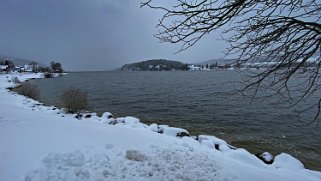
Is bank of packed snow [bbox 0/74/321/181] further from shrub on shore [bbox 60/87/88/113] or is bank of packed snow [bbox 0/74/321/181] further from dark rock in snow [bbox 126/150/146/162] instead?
shrub on shore [bbox 60/87/88/113]

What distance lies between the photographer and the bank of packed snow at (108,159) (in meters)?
5.99

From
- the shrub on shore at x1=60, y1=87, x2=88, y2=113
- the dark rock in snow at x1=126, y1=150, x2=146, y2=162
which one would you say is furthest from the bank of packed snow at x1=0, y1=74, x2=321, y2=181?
the shrub on shore at x1=60, y1=87, x2=88, y2=113

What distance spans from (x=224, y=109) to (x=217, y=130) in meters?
7.47

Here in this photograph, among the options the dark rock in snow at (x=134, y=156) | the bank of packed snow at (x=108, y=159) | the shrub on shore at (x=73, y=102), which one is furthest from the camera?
the shrub on shore at (x=73, y=102)

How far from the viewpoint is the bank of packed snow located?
599 cm

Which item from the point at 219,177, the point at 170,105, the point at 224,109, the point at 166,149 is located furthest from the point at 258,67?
the point at 170,105

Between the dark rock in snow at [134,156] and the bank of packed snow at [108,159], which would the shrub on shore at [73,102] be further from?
the dark rock in snow at [134,156]

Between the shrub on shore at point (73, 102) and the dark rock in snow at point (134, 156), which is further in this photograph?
the shrub on shore at point (73, 102)

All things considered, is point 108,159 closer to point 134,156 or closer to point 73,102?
point 134,156

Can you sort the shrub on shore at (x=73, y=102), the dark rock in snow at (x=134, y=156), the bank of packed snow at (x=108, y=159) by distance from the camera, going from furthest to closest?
1. the shrub on shore at (x=73, y=102)
2. the dark rock in snow at (x=134, y=156)
3. the bank of packed snow at (x=108, y=159)

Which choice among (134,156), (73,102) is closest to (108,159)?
(134,156)

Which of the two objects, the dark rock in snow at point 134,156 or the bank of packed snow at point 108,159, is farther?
the dark rock in snow at point 134,156

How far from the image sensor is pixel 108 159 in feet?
22.7

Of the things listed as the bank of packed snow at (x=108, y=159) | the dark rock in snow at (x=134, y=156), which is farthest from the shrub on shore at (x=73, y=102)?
the dark rock in snow at (x=134, y=156)
